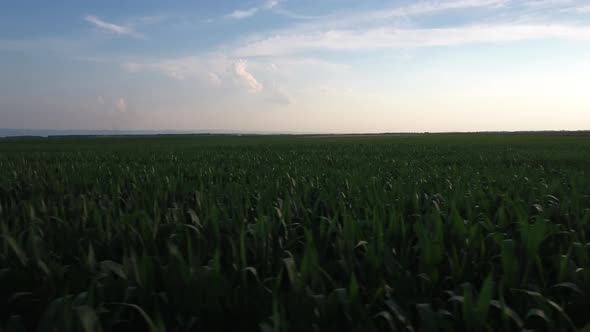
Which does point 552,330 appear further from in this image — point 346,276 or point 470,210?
point 470,210

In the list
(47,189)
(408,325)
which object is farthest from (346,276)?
(47,189)

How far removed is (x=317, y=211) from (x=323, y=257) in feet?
5.25

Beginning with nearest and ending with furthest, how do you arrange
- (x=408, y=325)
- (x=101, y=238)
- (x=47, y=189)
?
(x=408, y=325) → (x=101, y=238) → (x=47, y=189)

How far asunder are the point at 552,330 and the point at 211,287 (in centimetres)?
149

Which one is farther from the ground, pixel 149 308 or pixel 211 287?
pixel 211 287

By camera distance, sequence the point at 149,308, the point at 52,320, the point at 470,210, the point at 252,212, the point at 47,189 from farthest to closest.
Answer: the point at 47,189 → the point at 252,212 → the point at 470,210 → the point at 149,308 → the point at 52,320

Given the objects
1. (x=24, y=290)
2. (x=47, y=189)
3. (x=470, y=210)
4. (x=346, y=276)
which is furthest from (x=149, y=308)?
(x=47, y=189)

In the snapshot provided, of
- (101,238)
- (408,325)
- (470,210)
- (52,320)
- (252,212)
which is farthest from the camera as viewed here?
(252,212)

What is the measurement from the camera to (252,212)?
4219 millimetres

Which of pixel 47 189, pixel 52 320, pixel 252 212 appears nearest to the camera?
pixel 52 320

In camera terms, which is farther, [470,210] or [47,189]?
[47,189]

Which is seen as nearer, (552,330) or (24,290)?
(552,330)

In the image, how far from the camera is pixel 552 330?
1.61 meters

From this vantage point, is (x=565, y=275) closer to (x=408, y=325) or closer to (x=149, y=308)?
(x=408, y=325)
